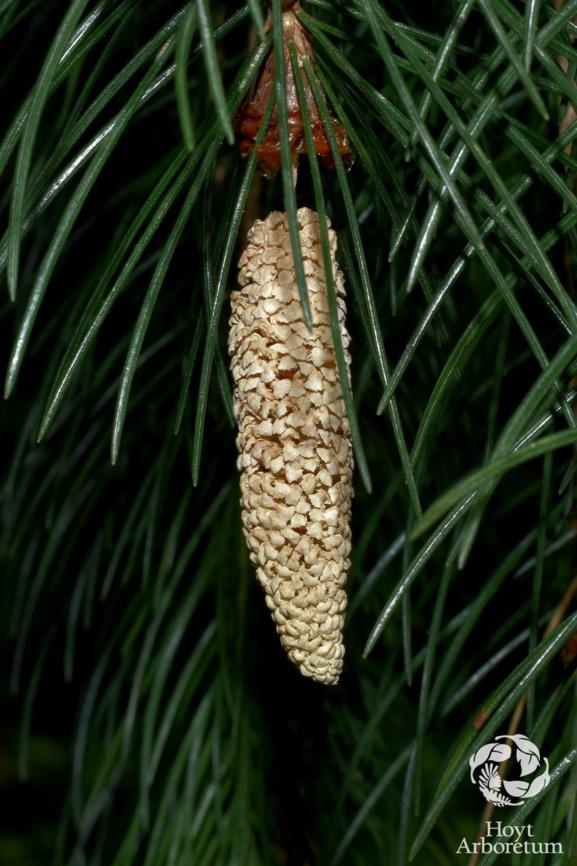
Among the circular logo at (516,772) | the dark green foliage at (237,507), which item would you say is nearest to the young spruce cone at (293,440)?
the dark green foliage at (237,507)

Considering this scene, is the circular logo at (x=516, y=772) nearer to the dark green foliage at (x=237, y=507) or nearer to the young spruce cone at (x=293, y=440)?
the dark green foliage at (x=237, y=507)

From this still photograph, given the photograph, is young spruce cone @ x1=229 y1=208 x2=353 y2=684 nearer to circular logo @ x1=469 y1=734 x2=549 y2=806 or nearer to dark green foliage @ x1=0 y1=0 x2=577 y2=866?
dark green foliage @ x1=0 y1=0 x2=577 y2=866

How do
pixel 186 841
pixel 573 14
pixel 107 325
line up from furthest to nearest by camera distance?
pixel 107 325, pixel 186 841, pixel 573 14

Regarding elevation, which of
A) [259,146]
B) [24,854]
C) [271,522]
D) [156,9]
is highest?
[156,9]

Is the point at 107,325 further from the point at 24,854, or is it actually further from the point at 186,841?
the point at 24,854

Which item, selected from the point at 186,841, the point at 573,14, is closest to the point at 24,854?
the point at 186,841

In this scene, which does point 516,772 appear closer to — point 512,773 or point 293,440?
point 512,773
